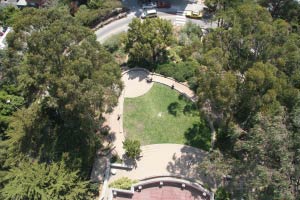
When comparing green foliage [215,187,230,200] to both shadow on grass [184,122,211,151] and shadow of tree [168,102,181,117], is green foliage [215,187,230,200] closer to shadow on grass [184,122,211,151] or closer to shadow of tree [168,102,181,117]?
shadow on grass [184,122,211,151]

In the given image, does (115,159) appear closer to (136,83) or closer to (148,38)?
(136,83)

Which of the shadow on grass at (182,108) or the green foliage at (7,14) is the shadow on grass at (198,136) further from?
the green foliage at (7,14)

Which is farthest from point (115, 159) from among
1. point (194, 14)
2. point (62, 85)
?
point (194, 14)

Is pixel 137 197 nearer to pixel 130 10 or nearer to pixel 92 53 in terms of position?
pixel 92 53

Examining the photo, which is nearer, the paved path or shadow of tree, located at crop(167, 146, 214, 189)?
shadow of tree, located at crop(167, 146, 214, 189)

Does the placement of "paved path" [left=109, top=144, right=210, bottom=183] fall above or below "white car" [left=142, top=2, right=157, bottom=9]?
below

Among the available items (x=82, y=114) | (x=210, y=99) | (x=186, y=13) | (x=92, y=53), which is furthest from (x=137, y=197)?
(x=186, y=13)

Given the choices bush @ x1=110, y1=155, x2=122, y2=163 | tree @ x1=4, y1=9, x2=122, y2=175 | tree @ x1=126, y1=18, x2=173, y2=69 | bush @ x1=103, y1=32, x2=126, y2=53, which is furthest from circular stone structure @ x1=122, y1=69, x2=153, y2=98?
bush @ x1=110, y1=155, x2=122, y2=163
